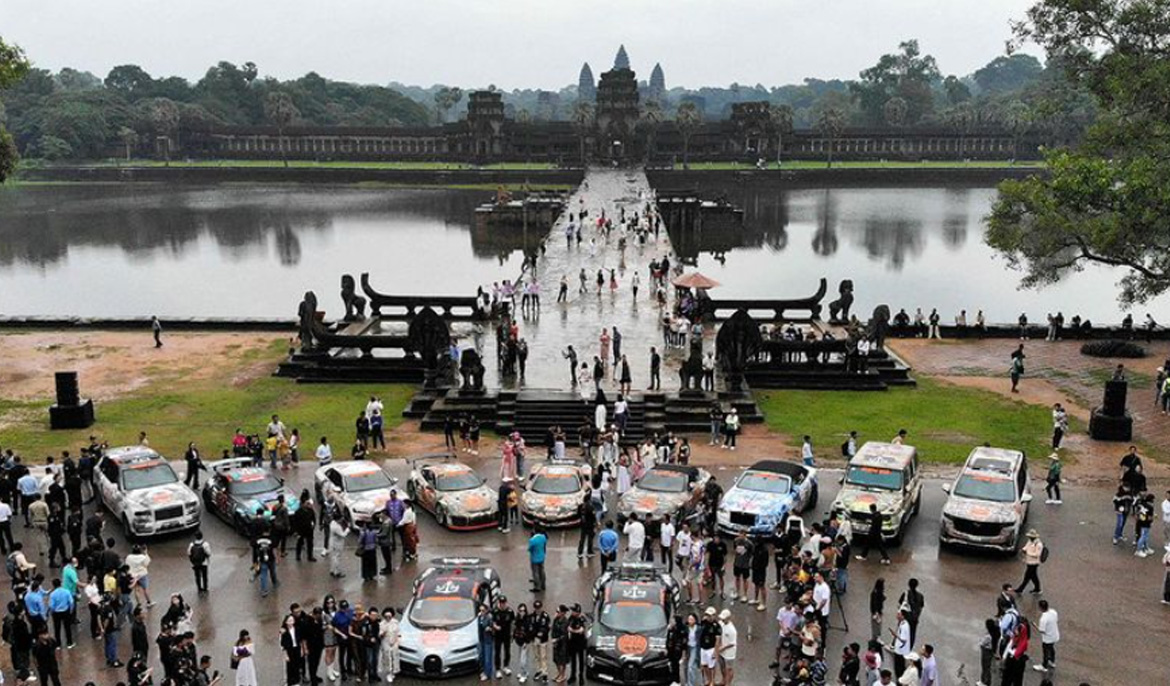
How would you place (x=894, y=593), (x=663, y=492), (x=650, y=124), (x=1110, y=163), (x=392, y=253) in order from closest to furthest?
(x=894, y=593) < (x=663, y=492) < (x=1110, y=163) < (x=392, y=253) < (x=650, y=124)

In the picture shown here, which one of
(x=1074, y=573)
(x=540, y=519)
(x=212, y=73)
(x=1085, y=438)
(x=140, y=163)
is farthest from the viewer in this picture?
(x=212, y=73)

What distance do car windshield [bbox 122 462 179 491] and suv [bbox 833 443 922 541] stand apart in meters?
13.6

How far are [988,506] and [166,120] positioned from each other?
14998cm

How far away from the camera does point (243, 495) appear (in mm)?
21453

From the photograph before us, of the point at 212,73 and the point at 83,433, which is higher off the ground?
the point at 212,73

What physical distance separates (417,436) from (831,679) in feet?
52.3

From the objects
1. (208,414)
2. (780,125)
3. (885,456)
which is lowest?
(208,414)

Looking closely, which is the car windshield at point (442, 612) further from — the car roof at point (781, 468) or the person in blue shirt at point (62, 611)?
the car roof at point (781, 468)

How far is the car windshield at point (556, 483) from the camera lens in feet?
71.6

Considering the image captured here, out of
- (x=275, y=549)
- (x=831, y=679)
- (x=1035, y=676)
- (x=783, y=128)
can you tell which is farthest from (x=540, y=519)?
(x=783, y=128)

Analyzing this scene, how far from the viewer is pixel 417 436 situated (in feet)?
94.7

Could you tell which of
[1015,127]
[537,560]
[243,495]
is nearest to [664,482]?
[537,560]

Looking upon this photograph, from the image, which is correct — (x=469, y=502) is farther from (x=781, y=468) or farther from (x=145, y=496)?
(x=781, y=468)

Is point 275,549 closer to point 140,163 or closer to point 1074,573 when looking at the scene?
point 1074,573
